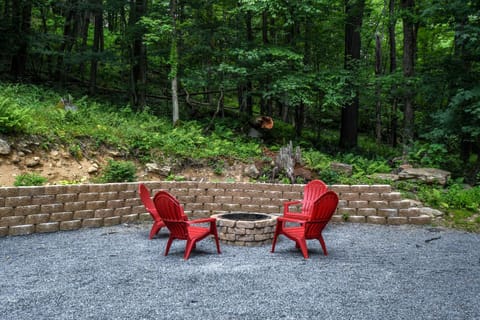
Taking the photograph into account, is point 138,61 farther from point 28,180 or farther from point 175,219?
point 175,219

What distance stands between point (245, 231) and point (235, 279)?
1594 millimetres

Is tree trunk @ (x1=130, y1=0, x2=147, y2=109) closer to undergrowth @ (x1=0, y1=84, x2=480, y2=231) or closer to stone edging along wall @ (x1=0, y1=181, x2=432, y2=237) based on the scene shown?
undergrowth @ (x1=0, y1=84, x2=480, y2=231)

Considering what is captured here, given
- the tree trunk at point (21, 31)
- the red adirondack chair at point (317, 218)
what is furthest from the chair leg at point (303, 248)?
the tree trunk at point (21, 31)

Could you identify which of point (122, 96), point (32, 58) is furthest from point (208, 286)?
point (32, 58)

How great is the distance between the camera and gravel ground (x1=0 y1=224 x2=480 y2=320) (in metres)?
2.75

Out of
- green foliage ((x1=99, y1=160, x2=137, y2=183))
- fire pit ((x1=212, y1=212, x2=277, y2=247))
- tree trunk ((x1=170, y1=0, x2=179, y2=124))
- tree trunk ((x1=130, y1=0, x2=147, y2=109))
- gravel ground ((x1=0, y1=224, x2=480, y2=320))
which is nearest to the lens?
gravel ground ((x1=0, y1=224, x2=480, y2=320))

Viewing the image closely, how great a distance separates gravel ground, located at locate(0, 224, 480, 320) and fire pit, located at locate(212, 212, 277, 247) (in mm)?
196

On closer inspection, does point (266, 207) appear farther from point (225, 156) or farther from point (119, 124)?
point (119, 124)

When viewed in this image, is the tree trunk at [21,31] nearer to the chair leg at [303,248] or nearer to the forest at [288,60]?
the forest at [288,60]

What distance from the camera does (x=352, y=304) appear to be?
114 inches

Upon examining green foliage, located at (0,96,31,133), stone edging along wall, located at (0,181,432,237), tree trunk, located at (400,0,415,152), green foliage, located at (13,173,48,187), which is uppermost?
tree trunk, located at (400,0,415,152)

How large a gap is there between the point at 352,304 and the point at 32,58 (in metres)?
15.1

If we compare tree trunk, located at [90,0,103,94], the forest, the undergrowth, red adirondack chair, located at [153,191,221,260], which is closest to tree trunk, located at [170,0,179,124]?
the forest

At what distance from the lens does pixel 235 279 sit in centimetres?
345
